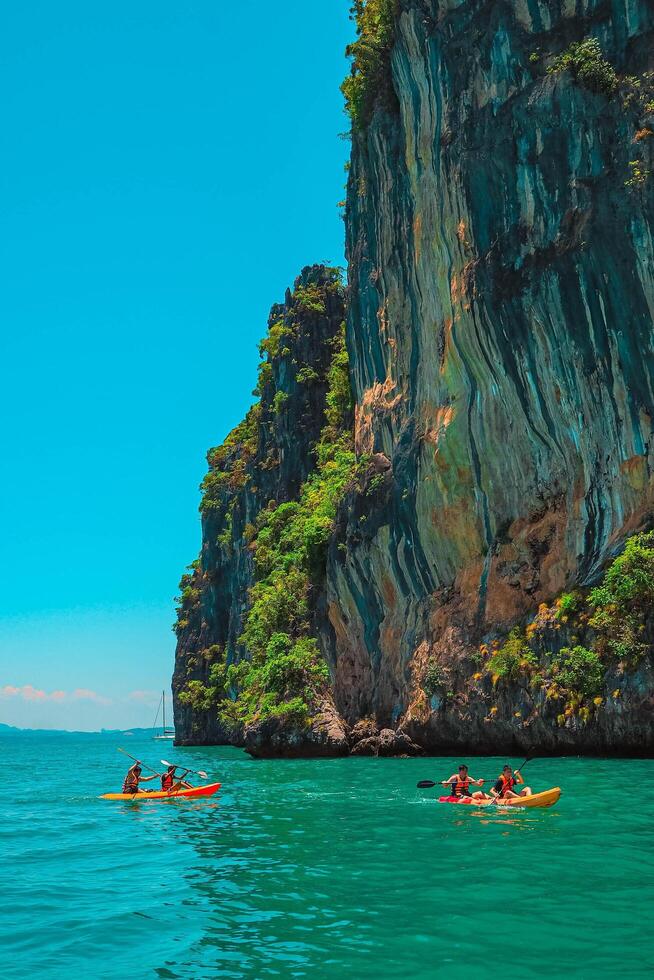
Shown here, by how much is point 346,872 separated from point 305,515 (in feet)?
113

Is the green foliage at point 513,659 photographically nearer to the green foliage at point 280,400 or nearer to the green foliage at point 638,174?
the green foliage at point 638,174

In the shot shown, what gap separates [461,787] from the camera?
1875 cm

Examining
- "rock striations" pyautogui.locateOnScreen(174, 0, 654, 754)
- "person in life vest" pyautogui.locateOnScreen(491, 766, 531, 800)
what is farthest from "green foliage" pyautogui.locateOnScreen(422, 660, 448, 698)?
"person in life vest" pyautogui.locateOnScreen(491, 766, 531, 800)

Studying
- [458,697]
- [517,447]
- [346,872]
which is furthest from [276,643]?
[346,872]

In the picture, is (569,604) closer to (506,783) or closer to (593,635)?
(593,635)

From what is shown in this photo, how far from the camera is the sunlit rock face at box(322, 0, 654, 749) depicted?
2523 centimetres

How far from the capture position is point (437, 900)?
9.77 meters

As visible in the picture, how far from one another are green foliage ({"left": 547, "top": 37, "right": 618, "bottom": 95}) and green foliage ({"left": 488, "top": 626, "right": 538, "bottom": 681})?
1637cm

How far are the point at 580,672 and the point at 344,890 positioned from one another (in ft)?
49.8

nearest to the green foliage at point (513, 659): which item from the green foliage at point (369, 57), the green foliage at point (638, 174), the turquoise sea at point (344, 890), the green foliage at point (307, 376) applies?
the turquoise sea at point (344, 890)

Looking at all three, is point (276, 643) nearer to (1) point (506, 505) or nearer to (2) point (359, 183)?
(1) point (506, 505)

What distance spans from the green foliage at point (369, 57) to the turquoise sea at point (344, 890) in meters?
28.8

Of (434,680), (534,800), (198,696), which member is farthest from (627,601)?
(198,696)

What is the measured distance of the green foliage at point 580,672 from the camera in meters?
23.9
